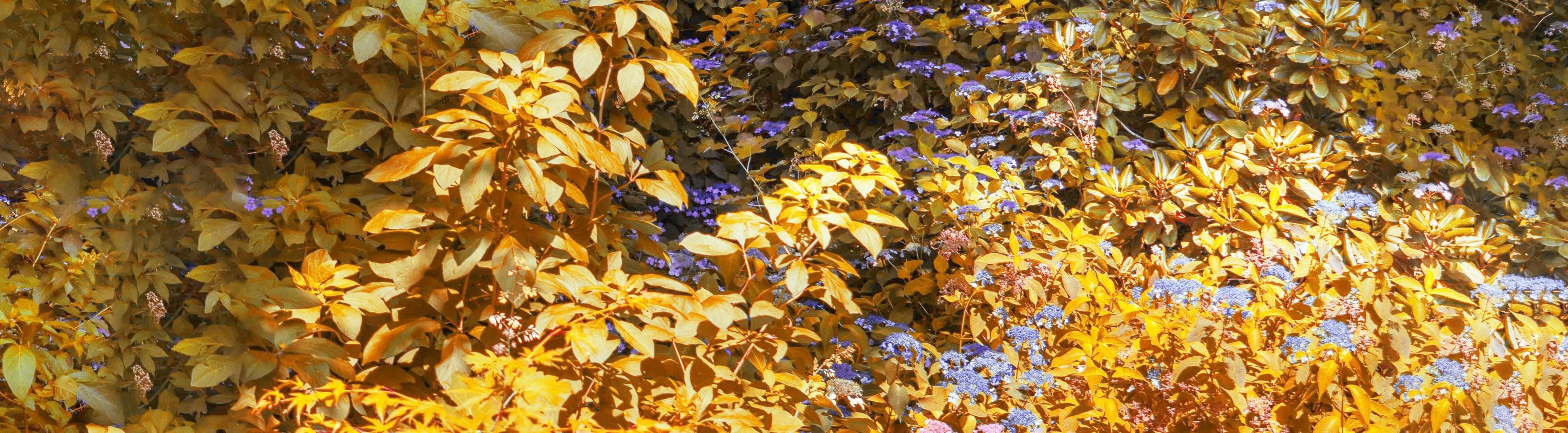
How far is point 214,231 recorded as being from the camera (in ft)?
5.13

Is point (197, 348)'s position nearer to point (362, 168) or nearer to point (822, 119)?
point (362, 168)

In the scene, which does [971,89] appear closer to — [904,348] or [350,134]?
[904,348]

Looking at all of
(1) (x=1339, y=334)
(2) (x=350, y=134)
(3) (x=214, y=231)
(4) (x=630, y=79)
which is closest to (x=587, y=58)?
(4) (x=630, y=79)

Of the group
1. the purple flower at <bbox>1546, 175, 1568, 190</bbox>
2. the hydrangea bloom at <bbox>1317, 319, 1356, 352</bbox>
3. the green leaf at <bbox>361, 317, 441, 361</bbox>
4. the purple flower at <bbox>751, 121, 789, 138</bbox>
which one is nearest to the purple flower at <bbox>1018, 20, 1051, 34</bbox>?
the purple flower at <bbox>751, 121, 789, 138</bbox>

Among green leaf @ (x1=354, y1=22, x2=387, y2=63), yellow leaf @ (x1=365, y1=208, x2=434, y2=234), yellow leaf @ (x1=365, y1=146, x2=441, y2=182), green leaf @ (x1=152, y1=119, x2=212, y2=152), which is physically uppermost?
green leaf @ (x1=354, y1=22, x2=387, y2=63)

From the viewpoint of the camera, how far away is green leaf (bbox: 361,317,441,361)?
4.27ft

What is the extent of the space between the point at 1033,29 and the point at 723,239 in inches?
60.9

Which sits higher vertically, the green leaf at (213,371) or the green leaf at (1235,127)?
the green leaf at (213,371)

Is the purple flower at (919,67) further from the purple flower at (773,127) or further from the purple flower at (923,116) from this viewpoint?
the purple flower at (773,127)

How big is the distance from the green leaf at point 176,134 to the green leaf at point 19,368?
38 cm

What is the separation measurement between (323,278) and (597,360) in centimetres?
49

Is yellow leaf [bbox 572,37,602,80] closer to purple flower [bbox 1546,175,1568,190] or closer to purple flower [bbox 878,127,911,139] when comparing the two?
purple flower [bbox 878,127,911,139]

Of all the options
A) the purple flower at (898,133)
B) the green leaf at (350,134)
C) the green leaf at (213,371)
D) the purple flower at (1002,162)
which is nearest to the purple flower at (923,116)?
the purple flower at (898,133)

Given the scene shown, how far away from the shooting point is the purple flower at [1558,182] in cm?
270
